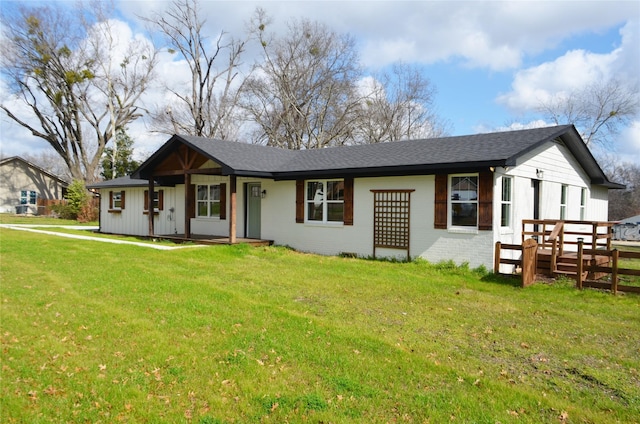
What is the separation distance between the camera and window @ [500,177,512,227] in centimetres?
1158

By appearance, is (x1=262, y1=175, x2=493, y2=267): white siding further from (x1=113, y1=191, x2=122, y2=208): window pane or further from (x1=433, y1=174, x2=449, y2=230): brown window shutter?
(x1=113, y1=191, x2=122, y2=208): window pane

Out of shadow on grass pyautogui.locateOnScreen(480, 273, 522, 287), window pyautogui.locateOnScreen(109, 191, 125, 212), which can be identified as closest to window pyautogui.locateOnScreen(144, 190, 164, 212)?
window pyautogui.locateOnScreen(109, 191, 125, 212)

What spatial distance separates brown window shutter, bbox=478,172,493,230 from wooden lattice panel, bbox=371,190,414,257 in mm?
1972

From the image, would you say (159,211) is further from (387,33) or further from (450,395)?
(450,395)

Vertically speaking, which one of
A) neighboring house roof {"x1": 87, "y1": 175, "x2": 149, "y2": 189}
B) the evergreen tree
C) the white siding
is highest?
the evergreen tree

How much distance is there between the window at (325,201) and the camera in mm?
14250

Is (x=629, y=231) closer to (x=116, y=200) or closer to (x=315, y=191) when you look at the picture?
(x=315, y=191)

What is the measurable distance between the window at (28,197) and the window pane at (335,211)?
35.9m

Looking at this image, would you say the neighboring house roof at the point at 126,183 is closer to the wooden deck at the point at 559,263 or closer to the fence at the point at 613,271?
the wooden deck at the point at 559,263

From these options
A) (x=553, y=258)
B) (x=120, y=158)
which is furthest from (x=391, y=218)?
(x=120, y=158)

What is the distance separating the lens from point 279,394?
4047mm

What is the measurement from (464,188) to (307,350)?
7.93 metres

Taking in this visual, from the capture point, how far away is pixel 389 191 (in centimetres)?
1291

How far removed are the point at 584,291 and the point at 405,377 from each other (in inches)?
250
